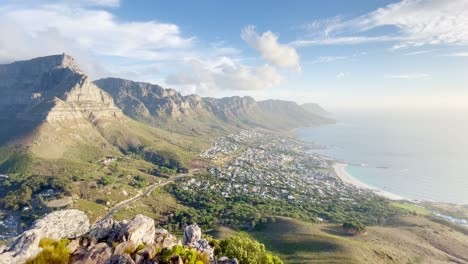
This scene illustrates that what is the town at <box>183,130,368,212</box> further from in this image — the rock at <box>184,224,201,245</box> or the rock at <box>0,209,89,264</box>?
the rock at <box>0,209,89,264</box>

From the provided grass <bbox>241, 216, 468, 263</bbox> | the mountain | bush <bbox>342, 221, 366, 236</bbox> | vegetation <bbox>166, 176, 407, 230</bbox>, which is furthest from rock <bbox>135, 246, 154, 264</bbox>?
the mountain

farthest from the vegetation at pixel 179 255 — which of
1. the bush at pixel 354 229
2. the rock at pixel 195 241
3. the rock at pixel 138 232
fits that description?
the bush at pixel 354 229

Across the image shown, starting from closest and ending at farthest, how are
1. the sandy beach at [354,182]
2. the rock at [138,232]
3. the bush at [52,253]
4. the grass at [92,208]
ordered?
the bush at [52,253] < the rock at [138,232] < the grass at [92,208] < the sandy beach at [354,182]

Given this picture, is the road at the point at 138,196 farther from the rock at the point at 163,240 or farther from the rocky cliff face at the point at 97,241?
the rocky cliff face at the point at 97,241

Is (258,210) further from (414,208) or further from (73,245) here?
(73,245)

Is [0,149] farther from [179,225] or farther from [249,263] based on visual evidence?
[249,263]

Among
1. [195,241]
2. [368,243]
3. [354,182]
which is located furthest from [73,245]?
[354,182]
